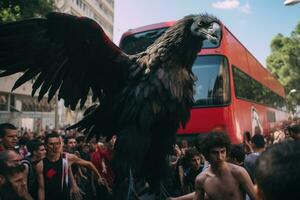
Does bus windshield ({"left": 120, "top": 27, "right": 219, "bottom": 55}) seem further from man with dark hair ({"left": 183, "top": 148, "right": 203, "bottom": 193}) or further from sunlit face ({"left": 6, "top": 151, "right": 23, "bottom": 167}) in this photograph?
sunlit face ({"left": 6, "top": 151, "right": 23, "bottom": 167})

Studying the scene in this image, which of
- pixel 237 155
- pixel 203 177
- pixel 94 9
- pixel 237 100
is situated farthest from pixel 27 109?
pixel 203 177

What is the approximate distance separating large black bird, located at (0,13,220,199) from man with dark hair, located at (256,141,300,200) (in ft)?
6.98

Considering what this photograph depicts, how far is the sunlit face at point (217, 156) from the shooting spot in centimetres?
332

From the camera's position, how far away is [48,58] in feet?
12.7

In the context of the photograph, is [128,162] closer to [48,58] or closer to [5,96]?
[48,58]

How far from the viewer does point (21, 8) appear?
51.9ft

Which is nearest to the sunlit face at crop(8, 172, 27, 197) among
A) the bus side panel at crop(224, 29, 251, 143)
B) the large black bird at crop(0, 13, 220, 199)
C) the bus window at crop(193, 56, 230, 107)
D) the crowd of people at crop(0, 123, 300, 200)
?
the crowd of people at crop(0, 123, 300, 200)

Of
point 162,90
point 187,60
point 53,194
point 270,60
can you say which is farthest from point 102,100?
point 270,60

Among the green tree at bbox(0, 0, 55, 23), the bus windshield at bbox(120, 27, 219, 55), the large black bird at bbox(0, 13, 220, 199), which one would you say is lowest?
the large black bird at bbox(0, 13, 220, 199)

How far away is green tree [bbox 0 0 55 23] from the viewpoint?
1492 centimetres

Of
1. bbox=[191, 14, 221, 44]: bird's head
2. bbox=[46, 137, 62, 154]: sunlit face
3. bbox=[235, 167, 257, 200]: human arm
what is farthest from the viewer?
bbox=[46, 137, 62, 154]: sunlit face

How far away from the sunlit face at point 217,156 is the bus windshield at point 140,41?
5866 millimetres

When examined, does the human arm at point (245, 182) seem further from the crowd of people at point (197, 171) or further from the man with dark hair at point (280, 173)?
the man with dark hair at point (280, 173)

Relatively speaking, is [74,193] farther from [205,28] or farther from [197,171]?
[205,28]
